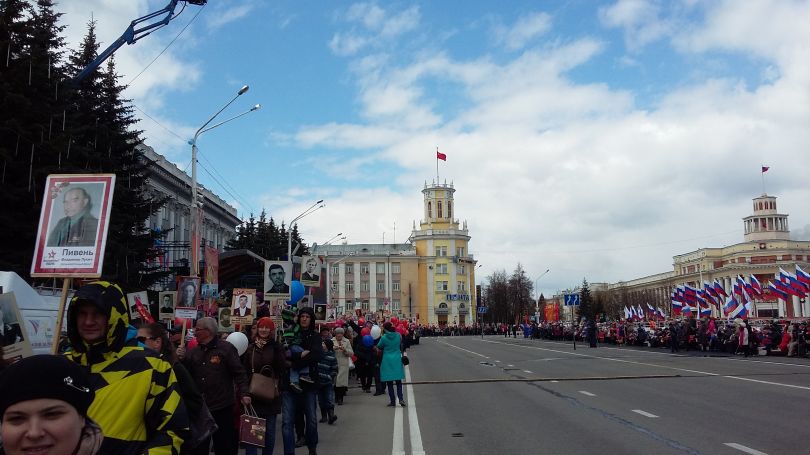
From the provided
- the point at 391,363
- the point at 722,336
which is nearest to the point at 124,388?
the point at 391,363

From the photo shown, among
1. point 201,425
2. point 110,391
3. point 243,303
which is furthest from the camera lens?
point 243,303

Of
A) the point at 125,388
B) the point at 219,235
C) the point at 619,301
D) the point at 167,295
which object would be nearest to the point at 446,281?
the point at 619,301

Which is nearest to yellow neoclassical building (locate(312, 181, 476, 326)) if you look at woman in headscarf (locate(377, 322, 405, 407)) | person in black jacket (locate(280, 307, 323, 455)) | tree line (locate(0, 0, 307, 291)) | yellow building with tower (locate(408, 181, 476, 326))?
yellow building with tower (locate(408, 181, 476, 326))

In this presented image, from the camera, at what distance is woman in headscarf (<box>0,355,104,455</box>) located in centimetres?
219

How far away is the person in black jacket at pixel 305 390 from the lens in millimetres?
8898

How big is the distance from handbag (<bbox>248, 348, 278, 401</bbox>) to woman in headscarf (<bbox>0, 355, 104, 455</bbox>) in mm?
5787

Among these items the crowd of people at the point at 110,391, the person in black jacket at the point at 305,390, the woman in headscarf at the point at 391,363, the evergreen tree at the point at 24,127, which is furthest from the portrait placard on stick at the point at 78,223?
the evergreen tree at the point at 24,127

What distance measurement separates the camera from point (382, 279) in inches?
5285

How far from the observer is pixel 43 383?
2.22 m

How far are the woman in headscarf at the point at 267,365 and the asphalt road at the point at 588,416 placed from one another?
196cm

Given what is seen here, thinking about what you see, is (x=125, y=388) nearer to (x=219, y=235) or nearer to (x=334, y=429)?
(x=334, y=429)

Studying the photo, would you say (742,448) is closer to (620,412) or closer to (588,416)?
(588,416)

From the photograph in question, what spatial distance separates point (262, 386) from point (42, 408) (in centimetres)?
598

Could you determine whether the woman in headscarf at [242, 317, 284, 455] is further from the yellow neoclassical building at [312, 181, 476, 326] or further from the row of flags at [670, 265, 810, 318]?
the yellow neoclassical building at [312, 181, 476, 326]
